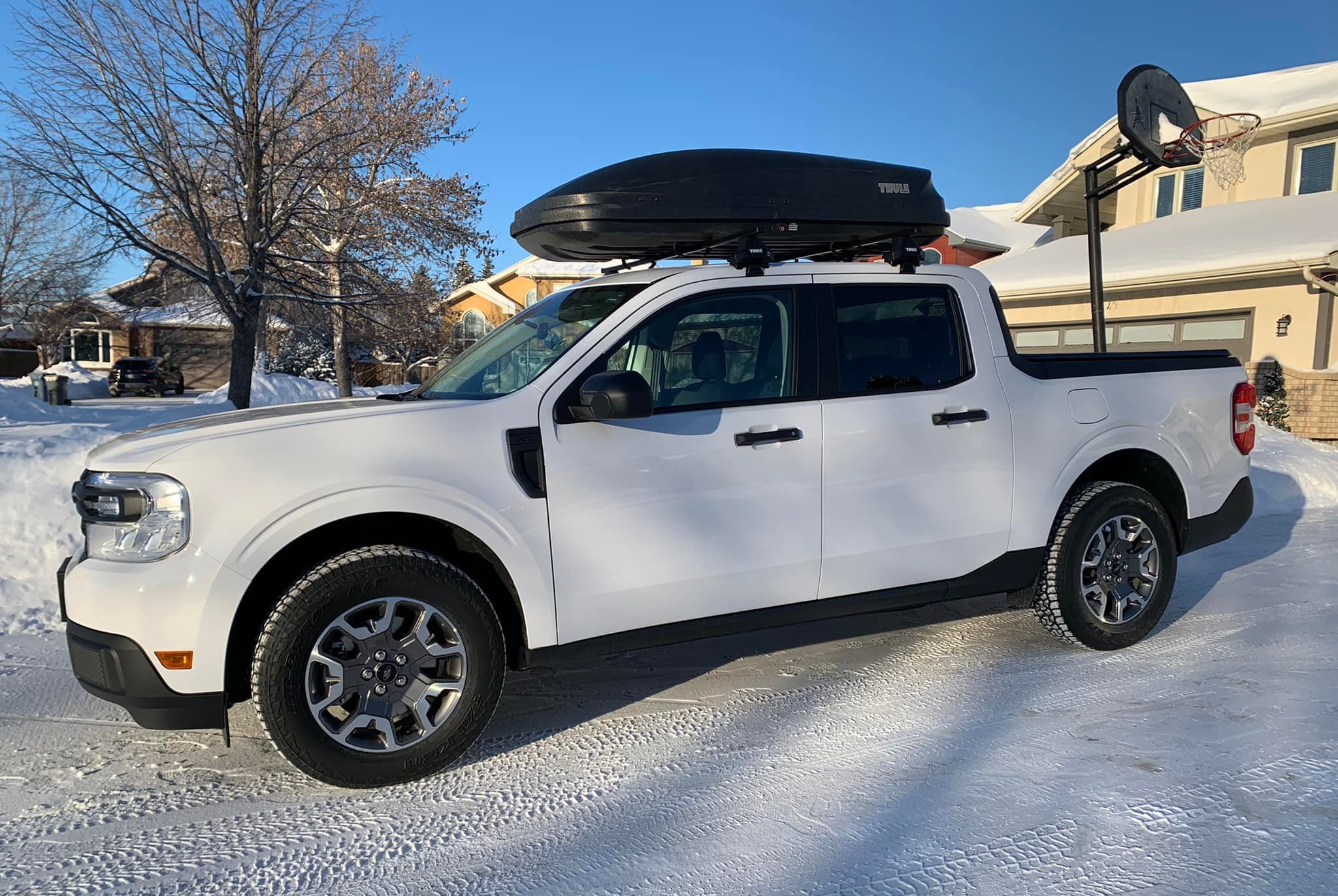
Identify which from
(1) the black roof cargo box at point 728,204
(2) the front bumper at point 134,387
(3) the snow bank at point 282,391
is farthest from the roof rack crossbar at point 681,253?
(2) the front bumper at point 134,387

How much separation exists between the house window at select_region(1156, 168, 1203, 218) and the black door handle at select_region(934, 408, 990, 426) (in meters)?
18.1


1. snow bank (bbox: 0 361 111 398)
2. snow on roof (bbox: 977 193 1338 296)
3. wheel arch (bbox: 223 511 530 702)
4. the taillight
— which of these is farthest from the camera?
snow bank (bbox: 0 361 111 398)

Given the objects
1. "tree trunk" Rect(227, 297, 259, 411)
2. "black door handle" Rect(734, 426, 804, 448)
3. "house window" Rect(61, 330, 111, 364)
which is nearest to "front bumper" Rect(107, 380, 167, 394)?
"house window" Rect(61, 330, 111, 364)

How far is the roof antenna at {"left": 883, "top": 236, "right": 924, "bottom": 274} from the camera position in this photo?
177 inches

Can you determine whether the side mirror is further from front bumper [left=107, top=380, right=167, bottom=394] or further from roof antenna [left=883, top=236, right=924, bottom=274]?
front bumper [left=107, top=380, right=167, bottom=394]

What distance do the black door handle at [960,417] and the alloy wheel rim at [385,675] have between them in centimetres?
235

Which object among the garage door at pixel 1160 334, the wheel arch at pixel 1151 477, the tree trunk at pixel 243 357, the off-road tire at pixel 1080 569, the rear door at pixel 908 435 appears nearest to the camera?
the rear door at pixel 908 435

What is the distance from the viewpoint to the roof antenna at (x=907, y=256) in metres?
4.48

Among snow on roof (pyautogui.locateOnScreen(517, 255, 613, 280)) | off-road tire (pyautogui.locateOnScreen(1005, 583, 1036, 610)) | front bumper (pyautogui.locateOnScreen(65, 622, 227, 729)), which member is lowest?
off-road tire (pyautogui.locateOnScreen(1005, 583, 1036, 610))

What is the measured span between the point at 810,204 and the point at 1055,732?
8.30 feet

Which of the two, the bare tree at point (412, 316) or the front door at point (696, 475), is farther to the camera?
the bare tree at point (412, 316)

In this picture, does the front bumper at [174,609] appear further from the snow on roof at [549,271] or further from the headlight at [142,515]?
the snow on roof at [549,271]

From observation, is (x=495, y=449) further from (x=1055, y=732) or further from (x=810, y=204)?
(x=1055, y=732)

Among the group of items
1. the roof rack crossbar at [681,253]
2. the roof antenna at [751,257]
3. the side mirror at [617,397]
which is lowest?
the side mirror at [617,397]
